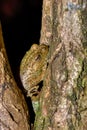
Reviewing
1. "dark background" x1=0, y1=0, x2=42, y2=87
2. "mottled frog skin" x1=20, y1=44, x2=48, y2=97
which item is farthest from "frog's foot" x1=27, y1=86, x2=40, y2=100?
"dark background" x1=0, y1=0, x2=42, y2=87

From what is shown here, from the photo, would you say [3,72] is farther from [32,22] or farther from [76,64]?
[32,22]

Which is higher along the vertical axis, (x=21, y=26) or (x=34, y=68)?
(x=34, y=68)

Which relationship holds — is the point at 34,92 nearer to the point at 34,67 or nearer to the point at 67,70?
the point at 34,67

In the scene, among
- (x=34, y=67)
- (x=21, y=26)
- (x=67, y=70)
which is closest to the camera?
(x=67, y=70)

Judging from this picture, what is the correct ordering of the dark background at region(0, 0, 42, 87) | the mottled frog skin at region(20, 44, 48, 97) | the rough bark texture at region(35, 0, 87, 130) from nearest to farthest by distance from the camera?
1. the rough bark texture at region(35, 0, 87, 130)
2. the mottled frog skin at region(20, 44, 48, 97)
3. the dark background at region(0, 0, 42, 87)

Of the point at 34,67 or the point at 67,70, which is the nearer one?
the point at 67,70

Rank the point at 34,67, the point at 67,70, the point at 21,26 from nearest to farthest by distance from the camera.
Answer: the point at 67,70, the point at 34,67, the point at 21,26

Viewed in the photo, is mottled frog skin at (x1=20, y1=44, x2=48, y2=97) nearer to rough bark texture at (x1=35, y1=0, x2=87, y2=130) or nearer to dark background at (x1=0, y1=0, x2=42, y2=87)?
rough bark texture at (x1=35, y1=0, x2=87, y2=130)

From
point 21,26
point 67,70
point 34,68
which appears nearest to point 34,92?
point 34,68
